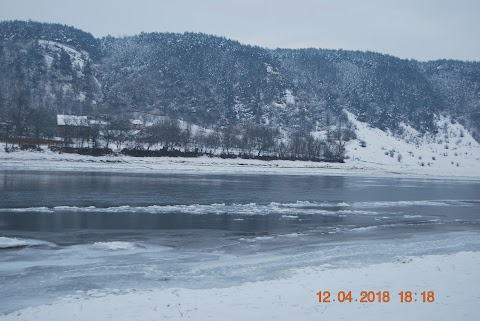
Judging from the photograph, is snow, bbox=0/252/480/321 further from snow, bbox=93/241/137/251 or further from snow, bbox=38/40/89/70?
snow, bbox=38/40/89/70

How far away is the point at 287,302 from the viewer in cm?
864

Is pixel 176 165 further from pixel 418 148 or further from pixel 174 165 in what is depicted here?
pixel 418 148

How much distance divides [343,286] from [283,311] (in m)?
2.16

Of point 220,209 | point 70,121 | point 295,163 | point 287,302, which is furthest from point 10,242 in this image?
point 70,121

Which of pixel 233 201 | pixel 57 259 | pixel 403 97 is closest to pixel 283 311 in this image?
pixel 57 259

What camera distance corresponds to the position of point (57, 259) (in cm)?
1180

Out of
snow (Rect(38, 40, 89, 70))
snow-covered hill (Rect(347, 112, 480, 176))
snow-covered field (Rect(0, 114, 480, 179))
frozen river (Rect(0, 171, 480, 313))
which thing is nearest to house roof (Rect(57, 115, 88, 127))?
snow-covered field (Rect(0, 114, 480, 179))

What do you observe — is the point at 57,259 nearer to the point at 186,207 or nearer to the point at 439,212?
the point at 186,207
